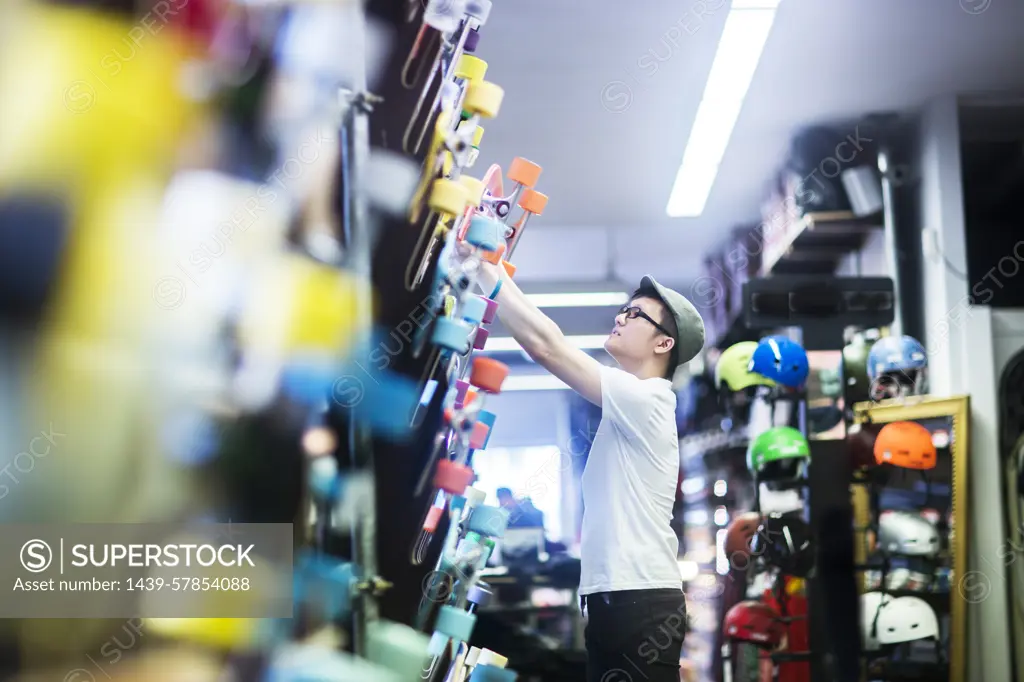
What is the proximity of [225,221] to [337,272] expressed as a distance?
16cm

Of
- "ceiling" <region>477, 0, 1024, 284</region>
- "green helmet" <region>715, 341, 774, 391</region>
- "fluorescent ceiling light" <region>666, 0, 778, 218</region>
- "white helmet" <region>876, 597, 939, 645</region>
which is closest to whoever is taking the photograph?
"fluorescent ceiling light" <region>666, 0, 778, 218</region>

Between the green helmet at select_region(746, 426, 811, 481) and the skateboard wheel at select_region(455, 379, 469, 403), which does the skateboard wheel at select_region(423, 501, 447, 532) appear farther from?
the green helmet at select_region(746, 426, 811, 481)

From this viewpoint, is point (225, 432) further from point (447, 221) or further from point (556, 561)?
point (556, 561)

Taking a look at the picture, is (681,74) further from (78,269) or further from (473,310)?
(78,269)

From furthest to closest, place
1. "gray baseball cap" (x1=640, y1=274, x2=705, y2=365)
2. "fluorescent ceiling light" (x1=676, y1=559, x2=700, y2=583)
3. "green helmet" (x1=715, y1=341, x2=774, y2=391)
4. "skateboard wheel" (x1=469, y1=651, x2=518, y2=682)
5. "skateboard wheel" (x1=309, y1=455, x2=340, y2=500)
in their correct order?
"fluorescent ceiling light" (x1=676, y1=559, x2=700, y2=583) < "green helmet" (x1=715, y1=341, x2=774, y2=391) < "gray baseball cap" (x1=640, y1=274, x2=705, y2=365) < "skateboard wheel" (x1=469, y1=651, x2=518, y2=682) < "skateboard wheel" (x1=309, y1=455, x2=340, y2=500)

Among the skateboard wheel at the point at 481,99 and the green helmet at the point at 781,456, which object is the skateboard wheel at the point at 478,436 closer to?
the skateboard wheel at the point at 481,99

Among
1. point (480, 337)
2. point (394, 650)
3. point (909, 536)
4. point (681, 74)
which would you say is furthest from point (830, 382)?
point (394, 650)

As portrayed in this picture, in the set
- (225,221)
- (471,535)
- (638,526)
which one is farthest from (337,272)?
(638,526)

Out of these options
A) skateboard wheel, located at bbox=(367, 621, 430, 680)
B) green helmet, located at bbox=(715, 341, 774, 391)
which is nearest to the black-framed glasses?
skateboard wheel, located at bbox=(367, 621, 430, 680)

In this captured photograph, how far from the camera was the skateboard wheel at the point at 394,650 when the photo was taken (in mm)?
1229

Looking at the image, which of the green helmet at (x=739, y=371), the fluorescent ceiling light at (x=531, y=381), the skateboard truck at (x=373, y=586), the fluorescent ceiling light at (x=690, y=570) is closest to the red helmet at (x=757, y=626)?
the green helmet at (x=739, y=371)

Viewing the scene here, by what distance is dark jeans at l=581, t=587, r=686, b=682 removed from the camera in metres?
2.08

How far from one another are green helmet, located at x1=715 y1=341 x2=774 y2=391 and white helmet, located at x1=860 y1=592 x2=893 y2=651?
3.48 ft

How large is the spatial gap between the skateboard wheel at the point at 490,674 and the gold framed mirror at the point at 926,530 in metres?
3.46
